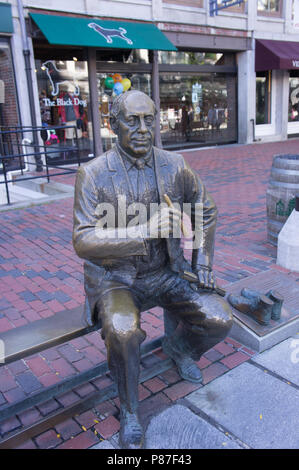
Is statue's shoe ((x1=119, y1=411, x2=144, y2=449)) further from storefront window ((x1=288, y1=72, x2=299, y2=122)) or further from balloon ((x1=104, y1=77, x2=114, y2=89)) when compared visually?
storefront window ((x1=288, y1=72, x2=299, y2=122))

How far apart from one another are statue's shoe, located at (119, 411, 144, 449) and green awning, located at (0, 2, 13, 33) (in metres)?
9.77

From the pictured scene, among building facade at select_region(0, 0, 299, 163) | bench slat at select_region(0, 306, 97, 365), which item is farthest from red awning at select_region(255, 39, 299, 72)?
bench slat at select_region(0, 306, 97, 365)

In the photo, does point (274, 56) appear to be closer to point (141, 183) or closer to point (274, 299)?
point (274, 299)

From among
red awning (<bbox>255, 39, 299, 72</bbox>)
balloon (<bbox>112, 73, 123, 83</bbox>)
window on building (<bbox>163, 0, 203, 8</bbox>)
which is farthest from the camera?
red awning (<bbox>255, 39, 299, 72</bbox>)

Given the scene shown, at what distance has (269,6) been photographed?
52.9ft

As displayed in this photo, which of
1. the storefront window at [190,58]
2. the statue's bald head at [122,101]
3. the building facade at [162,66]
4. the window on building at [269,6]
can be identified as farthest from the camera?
the window on building at [269,6]

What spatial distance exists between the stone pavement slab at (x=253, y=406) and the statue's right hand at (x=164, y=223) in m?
1.08

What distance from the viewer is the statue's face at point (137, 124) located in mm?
2215

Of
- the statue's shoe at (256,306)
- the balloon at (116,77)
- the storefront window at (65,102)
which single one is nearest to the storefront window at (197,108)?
the balloon at (116,77)

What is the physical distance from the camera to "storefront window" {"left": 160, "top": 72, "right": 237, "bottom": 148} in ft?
47.5

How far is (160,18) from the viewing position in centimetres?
1263

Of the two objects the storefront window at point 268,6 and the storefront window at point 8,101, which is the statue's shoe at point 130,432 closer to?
the storefront window at point 8,101

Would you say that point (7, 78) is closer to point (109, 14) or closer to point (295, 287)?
point (109, 14)

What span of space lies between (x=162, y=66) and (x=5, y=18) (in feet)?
18.6
